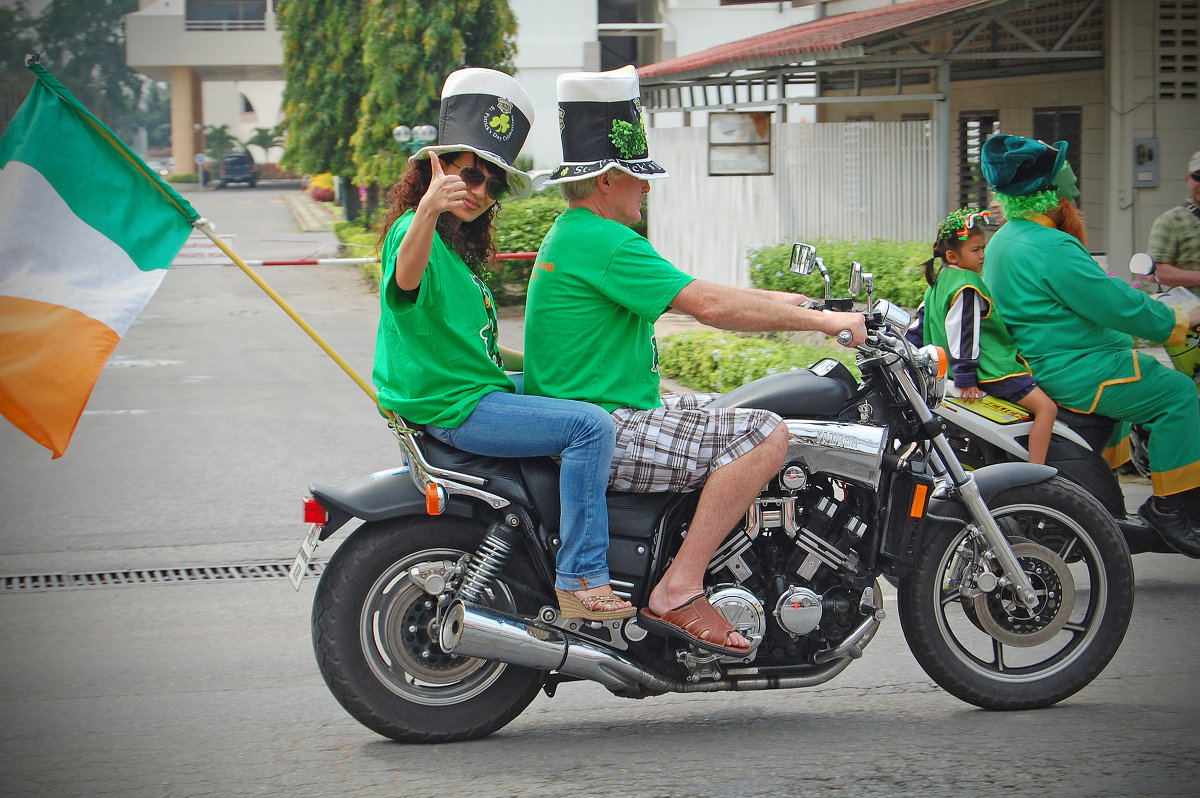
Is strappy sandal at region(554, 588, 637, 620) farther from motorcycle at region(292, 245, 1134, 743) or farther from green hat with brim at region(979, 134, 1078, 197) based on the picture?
green hat with brim at region(979, 134, 1078, 197)

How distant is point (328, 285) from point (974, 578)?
706 inches

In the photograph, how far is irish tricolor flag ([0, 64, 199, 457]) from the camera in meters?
4.05

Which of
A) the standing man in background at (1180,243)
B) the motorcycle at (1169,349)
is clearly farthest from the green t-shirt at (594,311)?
the standing man in background at (1180,243)

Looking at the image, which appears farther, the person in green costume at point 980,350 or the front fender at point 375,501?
the person in green costume at point 980,350

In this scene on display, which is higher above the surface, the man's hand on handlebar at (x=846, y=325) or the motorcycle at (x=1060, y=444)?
the man's hand on handlebar at (x=846, y=325)

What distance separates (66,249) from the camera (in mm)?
4254

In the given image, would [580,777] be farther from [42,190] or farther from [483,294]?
[42,190]

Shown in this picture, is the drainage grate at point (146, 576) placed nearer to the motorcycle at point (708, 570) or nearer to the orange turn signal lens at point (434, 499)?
the motorcycle at point (708, 570)

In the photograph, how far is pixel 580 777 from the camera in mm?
3855

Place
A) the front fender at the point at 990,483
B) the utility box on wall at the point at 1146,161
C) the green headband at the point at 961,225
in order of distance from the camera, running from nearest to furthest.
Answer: the front fender at the point at 990,483, the green headband at the point at 961,225, the utility box on wall at the point at 1146,161

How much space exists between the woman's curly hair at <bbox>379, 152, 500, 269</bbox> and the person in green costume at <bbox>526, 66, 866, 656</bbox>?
0.78ft

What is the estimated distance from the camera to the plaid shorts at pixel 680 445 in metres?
4.03

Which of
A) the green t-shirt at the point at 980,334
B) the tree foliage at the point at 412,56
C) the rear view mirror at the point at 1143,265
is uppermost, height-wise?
the tree foliage at the point at 412,56

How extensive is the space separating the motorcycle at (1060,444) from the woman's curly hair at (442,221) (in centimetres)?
235
